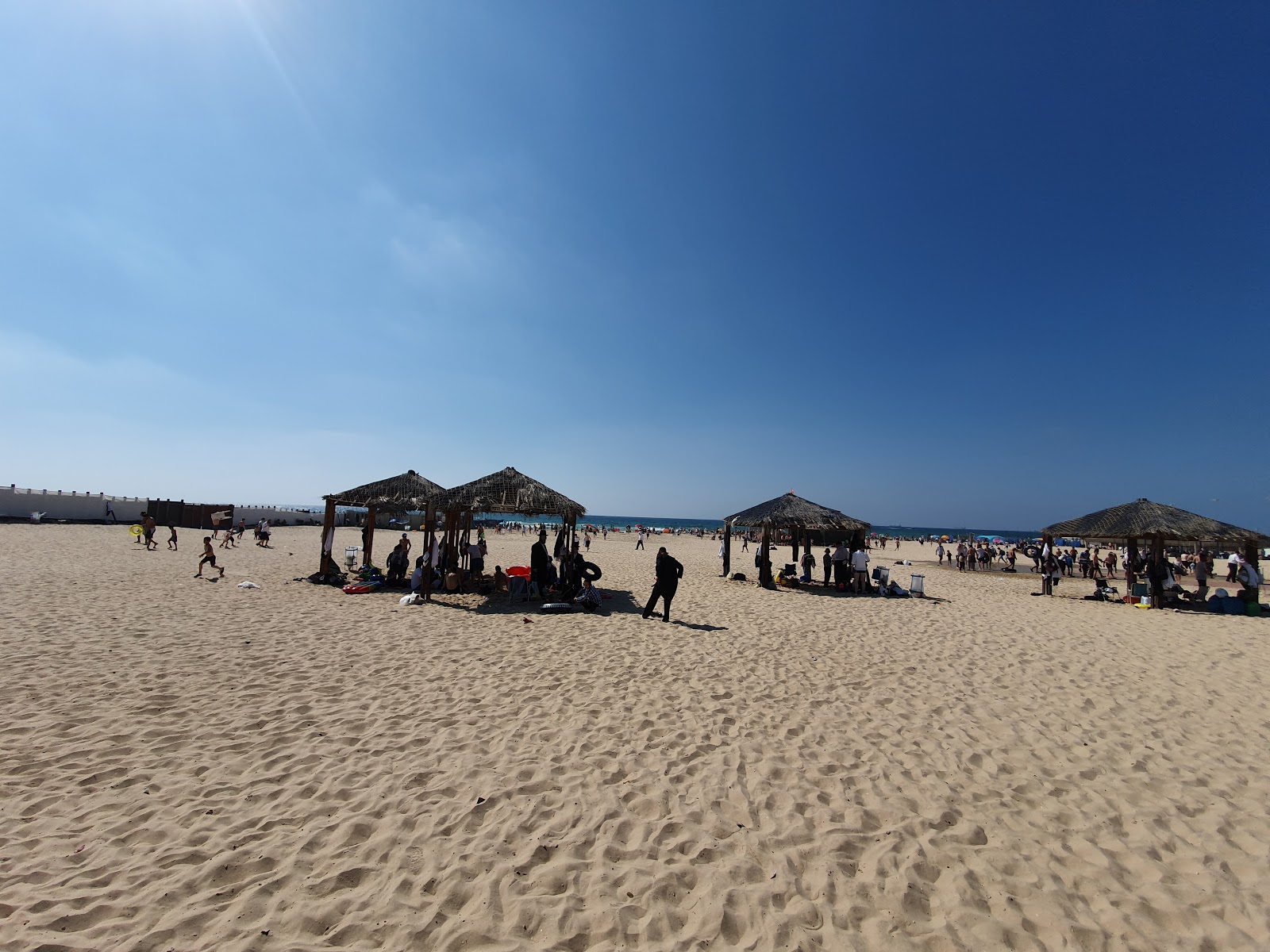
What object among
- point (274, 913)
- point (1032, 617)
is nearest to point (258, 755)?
point (274, 913)

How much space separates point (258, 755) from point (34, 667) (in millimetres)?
4214

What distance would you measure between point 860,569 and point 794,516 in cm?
250

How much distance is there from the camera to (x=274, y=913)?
2.71 meters

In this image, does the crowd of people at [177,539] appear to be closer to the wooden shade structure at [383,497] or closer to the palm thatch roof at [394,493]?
the wooden shade structure at [383,497]

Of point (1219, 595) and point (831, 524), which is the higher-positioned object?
point (831, 524)

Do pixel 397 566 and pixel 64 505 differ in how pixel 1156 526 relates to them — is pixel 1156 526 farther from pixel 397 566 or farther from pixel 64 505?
pixel 64 505

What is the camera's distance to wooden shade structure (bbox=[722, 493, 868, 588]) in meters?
15.4

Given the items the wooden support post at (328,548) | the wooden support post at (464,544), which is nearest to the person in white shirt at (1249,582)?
the wooden support post at (464,544)

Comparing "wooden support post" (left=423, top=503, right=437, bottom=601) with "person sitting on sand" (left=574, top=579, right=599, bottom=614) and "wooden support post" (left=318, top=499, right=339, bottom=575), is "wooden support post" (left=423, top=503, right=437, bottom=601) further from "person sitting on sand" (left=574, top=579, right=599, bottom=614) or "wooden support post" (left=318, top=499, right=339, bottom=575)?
"person sitting on sand" (left=574, top=579, right=599, bottom=614)

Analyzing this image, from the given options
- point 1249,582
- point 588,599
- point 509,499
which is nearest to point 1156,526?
point 1249,582

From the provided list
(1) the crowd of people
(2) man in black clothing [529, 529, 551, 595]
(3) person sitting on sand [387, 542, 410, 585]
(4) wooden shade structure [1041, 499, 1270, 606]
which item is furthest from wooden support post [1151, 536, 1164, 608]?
(1) the crowd of people

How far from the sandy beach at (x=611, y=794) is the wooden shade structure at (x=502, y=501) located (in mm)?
4792

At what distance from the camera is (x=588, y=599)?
10.8 m

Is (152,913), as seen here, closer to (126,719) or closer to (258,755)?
(258,755)
